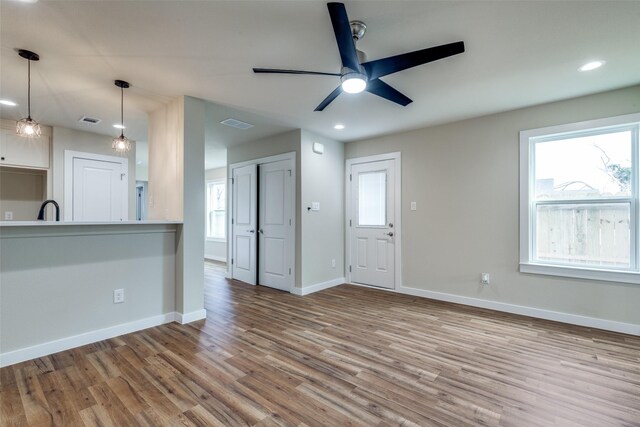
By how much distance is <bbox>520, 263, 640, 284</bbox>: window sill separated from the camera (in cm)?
295

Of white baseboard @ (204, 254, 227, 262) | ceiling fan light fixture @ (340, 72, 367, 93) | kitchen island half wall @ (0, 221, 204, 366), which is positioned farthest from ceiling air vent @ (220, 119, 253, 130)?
white baseboard @ (204, 254, 227, 262)

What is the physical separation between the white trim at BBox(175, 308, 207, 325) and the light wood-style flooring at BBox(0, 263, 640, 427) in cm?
8

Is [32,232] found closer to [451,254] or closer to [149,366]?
[149,366]

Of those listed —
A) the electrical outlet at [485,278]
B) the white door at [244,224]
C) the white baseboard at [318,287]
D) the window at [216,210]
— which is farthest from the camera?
the window at [216,210]

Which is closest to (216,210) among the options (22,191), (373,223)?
(22,191)

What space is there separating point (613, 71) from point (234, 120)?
4027 mm

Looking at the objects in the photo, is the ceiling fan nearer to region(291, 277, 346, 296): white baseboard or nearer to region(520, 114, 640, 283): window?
region(520, 114, 640, 283): window

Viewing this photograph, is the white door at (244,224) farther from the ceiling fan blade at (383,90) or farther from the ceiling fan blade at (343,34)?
the ceiling fan blade at (343,34)

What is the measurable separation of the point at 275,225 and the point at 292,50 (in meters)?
2.96

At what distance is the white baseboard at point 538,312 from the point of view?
298 centimetres

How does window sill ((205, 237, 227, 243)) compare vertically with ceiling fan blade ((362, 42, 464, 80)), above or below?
below

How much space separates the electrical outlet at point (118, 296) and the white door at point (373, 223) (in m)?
3.32

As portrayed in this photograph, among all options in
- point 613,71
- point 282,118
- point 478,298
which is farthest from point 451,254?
point 282,118

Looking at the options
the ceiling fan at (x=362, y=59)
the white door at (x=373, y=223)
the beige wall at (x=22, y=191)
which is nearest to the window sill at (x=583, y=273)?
the white door at (x=373, y=223)
